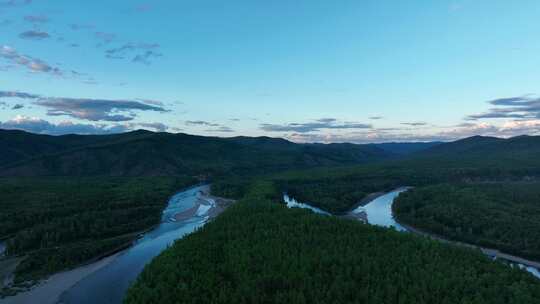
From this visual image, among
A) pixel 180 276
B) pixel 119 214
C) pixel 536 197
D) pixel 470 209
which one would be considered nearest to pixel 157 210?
pixel 119 214

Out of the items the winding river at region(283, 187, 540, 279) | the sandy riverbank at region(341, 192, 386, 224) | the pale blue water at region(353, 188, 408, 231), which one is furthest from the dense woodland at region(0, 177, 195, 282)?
the pale blue water at region(353, 188, 408, 231)

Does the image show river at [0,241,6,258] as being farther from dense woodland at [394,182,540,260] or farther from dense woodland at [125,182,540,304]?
dense woodland at [394,182,540,260]

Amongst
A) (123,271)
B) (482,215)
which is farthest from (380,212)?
(123,271)

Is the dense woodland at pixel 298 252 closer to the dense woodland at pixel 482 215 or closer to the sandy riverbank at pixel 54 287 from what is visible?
the dense woodland at pixel 482 215

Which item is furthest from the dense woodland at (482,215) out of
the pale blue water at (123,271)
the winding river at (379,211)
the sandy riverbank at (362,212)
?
the pale blue water at (123,271)

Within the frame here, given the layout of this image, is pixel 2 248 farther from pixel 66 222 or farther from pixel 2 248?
pixel 66 222

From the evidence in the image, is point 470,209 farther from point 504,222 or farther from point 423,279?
point 423,279

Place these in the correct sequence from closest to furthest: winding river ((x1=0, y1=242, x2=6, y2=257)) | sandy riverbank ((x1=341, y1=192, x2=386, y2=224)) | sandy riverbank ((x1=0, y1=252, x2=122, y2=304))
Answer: sandy riverbank ((x1=0, y1=252, x2=122, y2=304))
winding river ((x1=0, y1=242, x2=6, y2=257))
sandy riverbank ((x1=341, y1=192, x2=386, y2=224))
